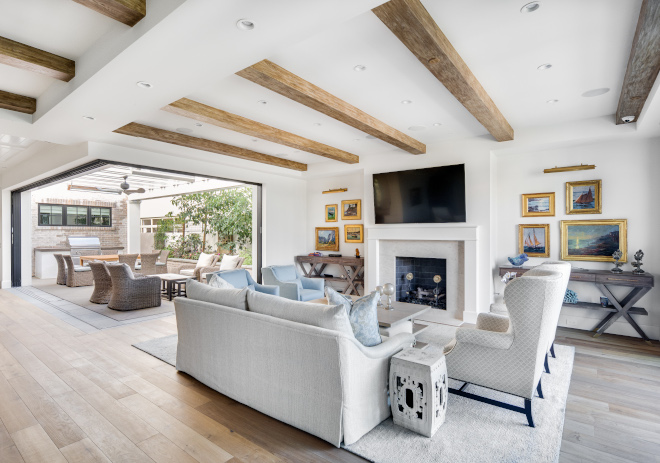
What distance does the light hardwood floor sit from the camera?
212 cm

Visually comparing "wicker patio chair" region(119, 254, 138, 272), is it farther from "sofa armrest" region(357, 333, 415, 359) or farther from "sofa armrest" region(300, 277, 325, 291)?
"sofa armrest" region(357, 333, 415, 359)

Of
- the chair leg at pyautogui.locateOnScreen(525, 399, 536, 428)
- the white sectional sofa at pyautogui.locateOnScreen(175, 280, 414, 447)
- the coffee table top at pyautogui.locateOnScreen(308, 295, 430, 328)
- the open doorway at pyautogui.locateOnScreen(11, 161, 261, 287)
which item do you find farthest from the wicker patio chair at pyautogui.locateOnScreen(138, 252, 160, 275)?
the chair leg at pyautogui.locateOnScreen(525, 399, 536, 428)

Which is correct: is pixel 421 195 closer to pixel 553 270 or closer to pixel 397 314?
pixel 397 314

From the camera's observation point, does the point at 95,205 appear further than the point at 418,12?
Yes

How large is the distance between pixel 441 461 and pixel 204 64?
2.92 metres

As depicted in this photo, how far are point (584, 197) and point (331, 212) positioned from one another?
415 centimetres

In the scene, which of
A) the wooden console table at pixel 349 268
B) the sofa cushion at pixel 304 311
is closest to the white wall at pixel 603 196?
the wooden console table at pixel 349 268

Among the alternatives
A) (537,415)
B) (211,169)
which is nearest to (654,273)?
(537,415)

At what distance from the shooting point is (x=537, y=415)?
2553 millimetres

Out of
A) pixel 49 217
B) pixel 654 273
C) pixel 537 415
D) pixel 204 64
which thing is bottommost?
pixel 537 415

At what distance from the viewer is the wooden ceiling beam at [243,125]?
144 inches

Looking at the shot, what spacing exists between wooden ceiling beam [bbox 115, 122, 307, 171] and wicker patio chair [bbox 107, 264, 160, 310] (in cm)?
224

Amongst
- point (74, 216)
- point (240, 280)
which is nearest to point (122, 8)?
point (240, 280)

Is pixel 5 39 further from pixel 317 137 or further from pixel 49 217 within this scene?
pixel 49 217
